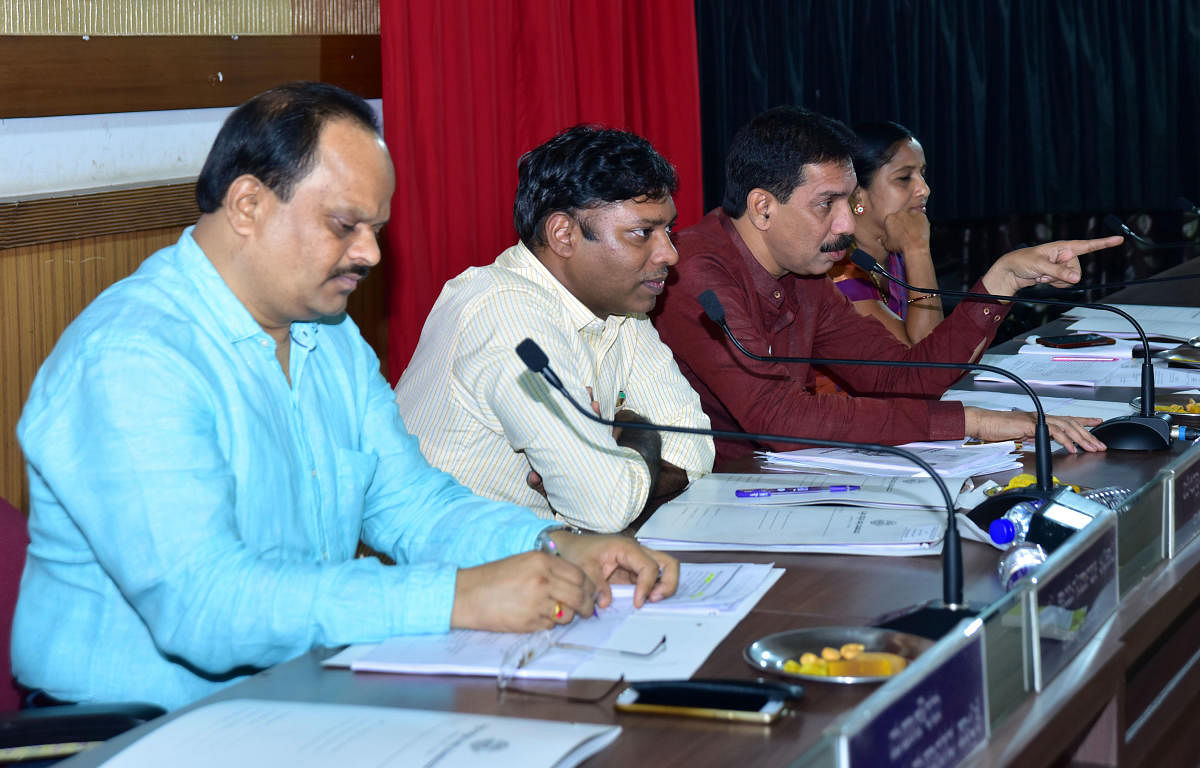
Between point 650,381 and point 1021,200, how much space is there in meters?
3.34

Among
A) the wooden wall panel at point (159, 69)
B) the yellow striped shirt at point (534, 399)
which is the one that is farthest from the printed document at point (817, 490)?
the wooden wall panel at point (159, 69)

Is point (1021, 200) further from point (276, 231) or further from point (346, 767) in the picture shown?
point (346, 767)

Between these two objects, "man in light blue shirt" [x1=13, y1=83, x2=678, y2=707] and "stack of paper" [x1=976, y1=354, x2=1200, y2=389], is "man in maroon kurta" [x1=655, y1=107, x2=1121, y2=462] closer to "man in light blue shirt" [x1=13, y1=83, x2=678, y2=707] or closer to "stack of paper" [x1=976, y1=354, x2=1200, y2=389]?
"stack of paper" [x1=976, y1=354, x2=1200, y2=389]

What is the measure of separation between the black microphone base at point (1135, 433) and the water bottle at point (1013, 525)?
59cm

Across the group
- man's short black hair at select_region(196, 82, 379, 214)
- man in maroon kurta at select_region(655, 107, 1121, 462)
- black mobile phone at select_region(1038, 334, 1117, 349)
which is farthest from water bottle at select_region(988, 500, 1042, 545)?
black mobile phone at select_region(1038, 334, 1117, 349)

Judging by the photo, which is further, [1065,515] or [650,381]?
[650,381]

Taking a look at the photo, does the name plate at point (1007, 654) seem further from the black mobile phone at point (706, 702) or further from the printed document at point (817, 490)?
the printed document at point (817, 490)

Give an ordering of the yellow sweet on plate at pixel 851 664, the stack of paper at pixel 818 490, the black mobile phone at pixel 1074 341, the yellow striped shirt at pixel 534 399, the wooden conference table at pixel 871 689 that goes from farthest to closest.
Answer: the black mobile phone at pixel 1074 341, the yellow striped shirt at pixel 534 399, the stack of paper at pixel 818 490, the yellow sweet on plate at pixel 851 664, the wooden conference table at pixel 871 689

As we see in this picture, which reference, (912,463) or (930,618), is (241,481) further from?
(912,463)

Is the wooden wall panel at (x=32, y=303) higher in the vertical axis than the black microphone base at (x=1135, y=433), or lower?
higher

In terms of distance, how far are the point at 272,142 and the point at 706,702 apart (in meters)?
0.77

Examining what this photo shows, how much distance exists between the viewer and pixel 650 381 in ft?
7.68

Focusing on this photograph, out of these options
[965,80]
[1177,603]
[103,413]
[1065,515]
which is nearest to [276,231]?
[103,413]

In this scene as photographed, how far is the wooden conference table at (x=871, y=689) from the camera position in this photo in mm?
1114
